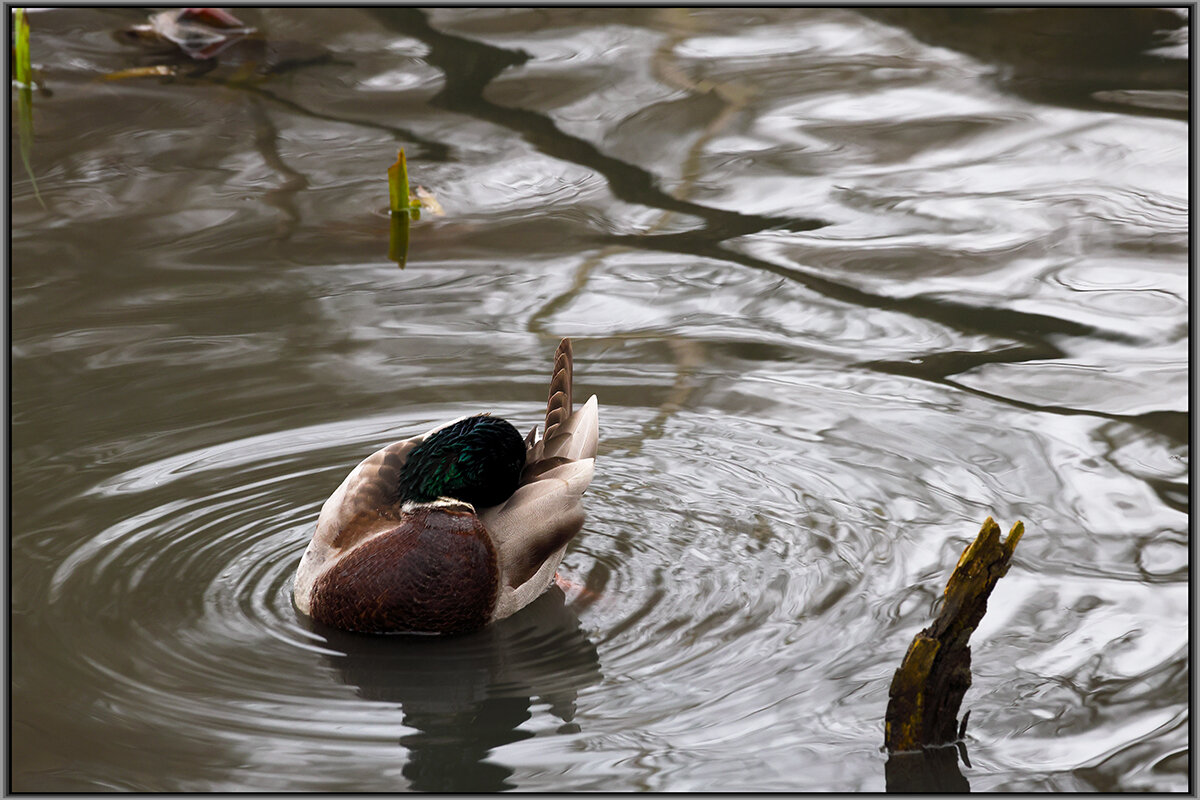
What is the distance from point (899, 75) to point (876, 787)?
6495 mm

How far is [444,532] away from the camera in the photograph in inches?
174

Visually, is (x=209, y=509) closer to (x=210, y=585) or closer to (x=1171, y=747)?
(x=210, y=585)

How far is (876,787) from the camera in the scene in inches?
142

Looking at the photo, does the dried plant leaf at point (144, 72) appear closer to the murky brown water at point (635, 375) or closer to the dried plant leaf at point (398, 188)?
the murky brown water at point (635, 375)

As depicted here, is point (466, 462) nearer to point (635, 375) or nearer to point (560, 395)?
point (560, 395)

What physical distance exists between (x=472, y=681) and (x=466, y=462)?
26.9 inches

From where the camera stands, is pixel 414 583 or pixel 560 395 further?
pixel 560 395

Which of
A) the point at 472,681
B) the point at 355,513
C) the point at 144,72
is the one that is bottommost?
the point at 472,681

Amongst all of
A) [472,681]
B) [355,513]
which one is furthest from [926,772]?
[355,513]

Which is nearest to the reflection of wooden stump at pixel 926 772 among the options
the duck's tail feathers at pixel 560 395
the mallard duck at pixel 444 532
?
the mallard duck at pixel 444 532

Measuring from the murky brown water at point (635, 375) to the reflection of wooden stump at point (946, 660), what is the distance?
0.13 metres

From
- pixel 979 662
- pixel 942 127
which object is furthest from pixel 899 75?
pixel 979 662

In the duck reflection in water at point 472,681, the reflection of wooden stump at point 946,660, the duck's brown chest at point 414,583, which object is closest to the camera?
the reflection of wooden stump at point 946,660

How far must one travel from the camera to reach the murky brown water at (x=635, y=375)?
394 centimetres
